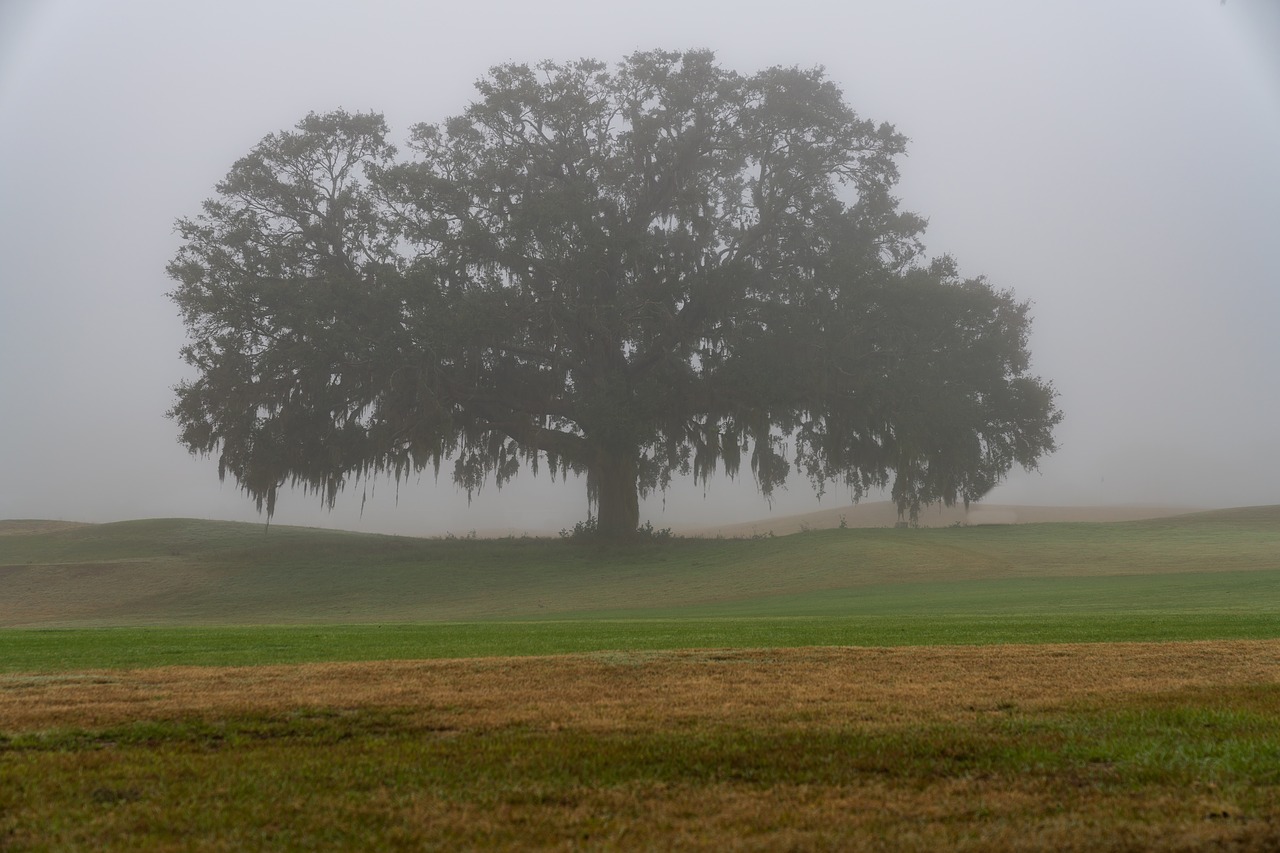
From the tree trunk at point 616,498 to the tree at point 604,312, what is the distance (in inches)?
3.3

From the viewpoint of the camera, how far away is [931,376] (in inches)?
1310

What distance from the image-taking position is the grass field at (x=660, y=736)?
3811mm

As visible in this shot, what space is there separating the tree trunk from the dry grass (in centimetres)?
2629

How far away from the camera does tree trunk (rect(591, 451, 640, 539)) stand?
3426cm

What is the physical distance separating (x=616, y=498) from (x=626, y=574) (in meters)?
4.77

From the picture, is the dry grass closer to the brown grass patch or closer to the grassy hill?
the brown grass patch

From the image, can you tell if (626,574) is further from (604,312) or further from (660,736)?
(660,736)

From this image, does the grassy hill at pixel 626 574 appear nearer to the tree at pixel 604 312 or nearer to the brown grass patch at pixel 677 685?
the tree at pixel 604 312

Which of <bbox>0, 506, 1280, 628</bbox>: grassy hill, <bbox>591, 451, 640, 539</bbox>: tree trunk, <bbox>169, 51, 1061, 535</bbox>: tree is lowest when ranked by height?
<bbox>0, 506, 1280, 628</bbox>: grassy hill

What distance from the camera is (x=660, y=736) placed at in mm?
5309

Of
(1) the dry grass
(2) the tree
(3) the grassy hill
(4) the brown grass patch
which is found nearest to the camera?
(1) the dry grass

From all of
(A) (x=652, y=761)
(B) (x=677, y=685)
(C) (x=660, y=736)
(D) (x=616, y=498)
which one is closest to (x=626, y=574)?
(D) (x=616, y=498)

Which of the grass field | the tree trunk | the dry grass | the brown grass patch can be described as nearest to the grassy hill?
the tree trunk

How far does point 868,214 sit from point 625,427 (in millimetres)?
12870
